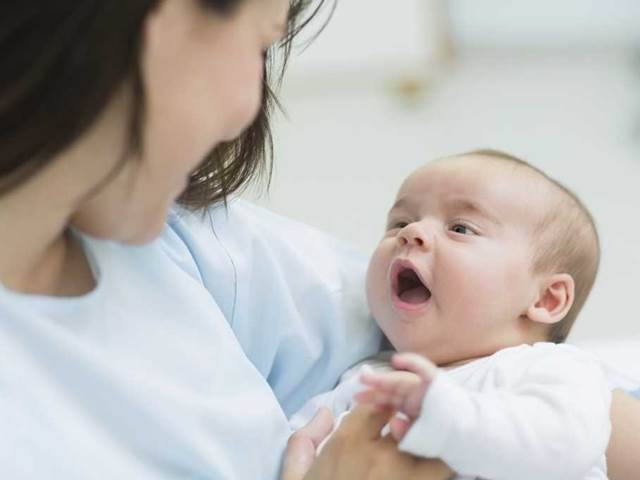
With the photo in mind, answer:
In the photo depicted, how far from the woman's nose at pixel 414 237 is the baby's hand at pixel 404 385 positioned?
0.27m

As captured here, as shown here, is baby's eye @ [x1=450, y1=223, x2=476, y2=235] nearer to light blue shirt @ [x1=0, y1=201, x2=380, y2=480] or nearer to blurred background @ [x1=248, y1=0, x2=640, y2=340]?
light blue shirt @ [x1=0, y1=201, x2=380, y2=480]

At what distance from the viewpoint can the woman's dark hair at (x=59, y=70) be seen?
0.64 metres

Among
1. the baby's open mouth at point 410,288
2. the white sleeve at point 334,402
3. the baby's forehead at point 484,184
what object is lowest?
the white sleeve at point 334,402

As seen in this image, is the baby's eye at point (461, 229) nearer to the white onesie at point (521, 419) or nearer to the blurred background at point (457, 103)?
the white onesie at point (521, 419)

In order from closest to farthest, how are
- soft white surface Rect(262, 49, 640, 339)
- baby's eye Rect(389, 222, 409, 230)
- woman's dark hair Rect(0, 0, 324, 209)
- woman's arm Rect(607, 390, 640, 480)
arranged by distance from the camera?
woman's dark hair Rect(0, 0, 324, 209) → woman's arm Rect(607, 390, 640, 480) → baby's eye Rect(389, 222, 409, 230) → soft white surface Rect(262, 49, 640, 339)

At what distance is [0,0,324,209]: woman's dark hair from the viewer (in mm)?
642

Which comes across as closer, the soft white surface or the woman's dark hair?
the woman's dark hair

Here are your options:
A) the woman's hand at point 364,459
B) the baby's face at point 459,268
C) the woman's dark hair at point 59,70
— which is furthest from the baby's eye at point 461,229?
the woman's dark hair at point 59,70

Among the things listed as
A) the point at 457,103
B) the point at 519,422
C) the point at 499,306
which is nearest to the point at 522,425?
the point at 519,422

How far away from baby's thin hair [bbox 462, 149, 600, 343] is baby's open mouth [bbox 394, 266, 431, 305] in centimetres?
12

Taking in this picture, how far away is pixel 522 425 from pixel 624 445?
249 mm

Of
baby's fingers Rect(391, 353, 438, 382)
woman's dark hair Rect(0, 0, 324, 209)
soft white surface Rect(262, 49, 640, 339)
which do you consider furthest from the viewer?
soft white surface Rect(262, 49, 640, 339)

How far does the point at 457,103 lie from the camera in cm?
326

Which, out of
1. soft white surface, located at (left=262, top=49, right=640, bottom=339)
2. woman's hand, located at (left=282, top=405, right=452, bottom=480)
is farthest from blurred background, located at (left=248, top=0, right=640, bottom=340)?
woman's hand, located at (left=282, top=405, right=452, bottom=480)
